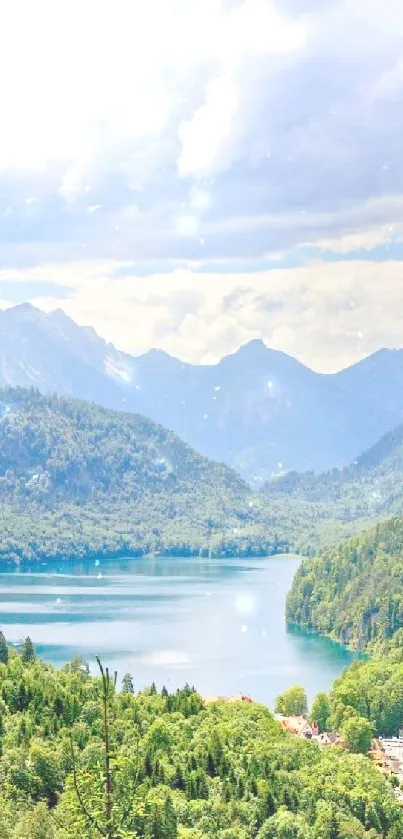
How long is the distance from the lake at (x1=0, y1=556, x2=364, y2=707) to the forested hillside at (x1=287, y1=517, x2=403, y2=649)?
2.84m

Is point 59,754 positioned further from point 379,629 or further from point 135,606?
point 135,606

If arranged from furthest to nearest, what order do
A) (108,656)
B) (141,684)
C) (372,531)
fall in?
1. (372,531)
2. (108,656)
3. (141,684)

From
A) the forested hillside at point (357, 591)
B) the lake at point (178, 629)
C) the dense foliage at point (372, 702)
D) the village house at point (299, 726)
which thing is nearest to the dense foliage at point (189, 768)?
the village house at point (299, 726)

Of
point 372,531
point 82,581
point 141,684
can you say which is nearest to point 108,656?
point 141,684

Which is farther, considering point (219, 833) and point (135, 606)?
point (135, 606)

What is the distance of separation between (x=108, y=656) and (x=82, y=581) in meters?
69.6

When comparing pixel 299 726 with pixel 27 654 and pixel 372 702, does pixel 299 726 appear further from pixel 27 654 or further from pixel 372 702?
pixel 27 654

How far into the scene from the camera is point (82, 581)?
15412 cm

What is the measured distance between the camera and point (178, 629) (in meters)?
102

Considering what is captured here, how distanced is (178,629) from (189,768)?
62022 millimetres

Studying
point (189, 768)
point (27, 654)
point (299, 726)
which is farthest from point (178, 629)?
point (189, 768)

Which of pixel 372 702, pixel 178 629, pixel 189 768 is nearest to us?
pixel 189 768

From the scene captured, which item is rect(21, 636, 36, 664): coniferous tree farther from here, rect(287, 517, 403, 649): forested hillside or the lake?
rect(287, 517, 403, 649): forested hillside

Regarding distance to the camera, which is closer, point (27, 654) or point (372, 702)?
point (27, 654)
